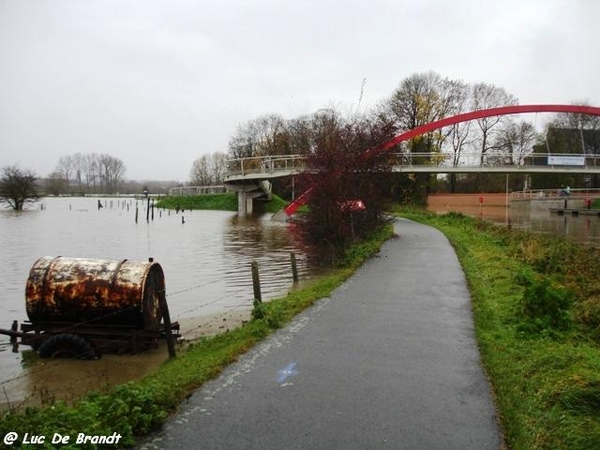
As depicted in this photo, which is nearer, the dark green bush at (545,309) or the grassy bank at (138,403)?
the grassy bank at (138,403)

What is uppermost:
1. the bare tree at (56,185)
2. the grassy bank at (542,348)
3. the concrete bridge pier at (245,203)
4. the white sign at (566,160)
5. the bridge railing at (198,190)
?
the bare tree at (56,185)

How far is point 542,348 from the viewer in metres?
7.25

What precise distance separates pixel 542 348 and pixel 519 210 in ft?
166

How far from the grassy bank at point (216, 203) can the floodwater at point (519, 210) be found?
22432 millimetres

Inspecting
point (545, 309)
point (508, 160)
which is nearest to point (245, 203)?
point (508, 160)

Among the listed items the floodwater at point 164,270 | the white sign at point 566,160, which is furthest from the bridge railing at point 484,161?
the floodwater at point 164,270

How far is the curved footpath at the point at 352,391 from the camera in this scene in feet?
15.4

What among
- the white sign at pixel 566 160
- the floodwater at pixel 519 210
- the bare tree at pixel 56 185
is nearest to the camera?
the floodwater at pixel 519 210

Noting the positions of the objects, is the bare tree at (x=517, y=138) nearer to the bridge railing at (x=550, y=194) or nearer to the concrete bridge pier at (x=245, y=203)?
the bridge railing at (x=550, y=194)

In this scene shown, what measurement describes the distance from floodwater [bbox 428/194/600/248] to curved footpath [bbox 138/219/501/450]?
32616mm

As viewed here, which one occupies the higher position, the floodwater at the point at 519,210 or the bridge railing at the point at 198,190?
the bridge railing at the point at 198,190

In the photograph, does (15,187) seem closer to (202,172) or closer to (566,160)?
(202,172)

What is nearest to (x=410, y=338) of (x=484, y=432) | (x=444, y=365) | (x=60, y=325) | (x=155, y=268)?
(x=444, y=365)

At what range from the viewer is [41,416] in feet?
15.5
